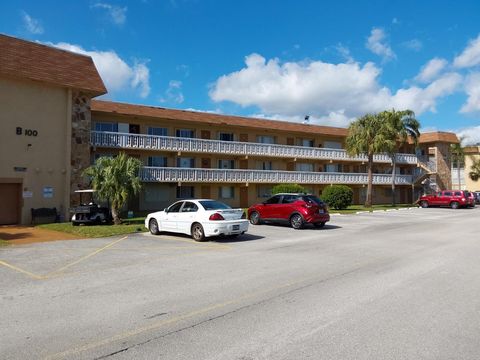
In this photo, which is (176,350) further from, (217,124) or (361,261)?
(217,124)

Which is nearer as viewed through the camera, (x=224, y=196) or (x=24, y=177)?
(x=24, y=177)

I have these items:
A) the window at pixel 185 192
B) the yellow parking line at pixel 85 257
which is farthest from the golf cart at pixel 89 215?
the window at pixel 185 192

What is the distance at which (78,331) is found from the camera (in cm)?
572

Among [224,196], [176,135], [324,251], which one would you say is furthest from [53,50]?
[324,251]

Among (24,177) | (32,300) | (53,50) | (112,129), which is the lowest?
(32,300)

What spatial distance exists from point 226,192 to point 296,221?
1946 centimetres

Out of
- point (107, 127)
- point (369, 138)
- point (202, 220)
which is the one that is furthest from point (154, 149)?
point (369, 138)

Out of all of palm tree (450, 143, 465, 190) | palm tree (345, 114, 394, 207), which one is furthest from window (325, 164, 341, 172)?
palm tree (450, 143, 465, 190)

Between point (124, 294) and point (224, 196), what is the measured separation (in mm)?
31435

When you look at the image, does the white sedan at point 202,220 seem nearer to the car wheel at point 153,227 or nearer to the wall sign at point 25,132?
the car wheel at point 153,227

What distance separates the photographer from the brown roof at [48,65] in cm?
2344

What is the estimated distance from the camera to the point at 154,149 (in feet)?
110

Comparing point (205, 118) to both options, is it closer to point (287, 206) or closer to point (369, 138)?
point (369, 138)

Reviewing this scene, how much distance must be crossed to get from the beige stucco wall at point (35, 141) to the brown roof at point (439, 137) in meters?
43.7
